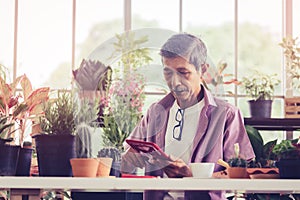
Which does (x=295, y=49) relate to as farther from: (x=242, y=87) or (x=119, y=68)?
(x=119, y=68)

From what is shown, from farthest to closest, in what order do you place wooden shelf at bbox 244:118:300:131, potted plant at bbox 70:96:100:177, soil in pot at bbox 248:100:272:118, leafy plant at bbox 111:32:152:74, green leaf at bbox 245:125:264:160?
soil in pot at bbox 248:100:272:118 → wooden shelf at bbox 244:118:300:131 → green leaf at bbox 245:125:264:160 → leafy plant at bbox 111:32:152:74 → potted plant at bbox 70:96:100:177

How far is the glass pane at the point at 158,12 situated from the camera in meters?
5.50

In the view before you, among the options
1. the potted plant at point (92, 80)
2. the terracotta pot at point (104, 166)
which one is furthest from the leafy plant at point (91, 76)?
the terracotta pot at point (104, 166)

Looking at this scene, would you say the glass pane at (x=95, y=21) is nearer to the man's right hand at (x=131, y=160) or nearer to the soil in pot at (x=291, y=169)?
the man's right hand at (x=131, y=160)

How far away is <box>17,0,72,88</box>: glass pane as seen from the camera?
5.34 metres

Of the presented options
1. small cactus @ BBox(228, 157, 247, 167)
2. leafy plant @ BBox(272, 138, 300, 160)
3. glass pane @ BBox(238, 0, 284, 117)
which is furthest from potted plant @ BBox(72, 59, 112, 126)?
glass pane @ BBox(238, 0, 284, 117)

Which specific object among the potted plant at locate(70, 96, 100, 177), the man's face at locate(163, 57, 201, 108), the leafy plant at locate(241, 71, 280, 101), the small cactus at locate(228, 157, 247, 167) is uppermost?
the leafy plant at locate(241, 71, 280, 101)

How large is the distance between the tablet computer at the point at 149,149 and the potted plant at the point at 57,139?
0.20 m

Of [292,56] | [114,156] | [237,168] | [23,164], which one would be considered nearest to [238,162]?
[237,168]

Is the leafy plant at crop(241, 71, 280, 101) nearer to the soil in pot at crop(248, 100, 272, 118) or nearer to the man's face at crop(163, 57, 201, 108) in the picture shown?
the soil in pot at crop(248, 100, 272, 118)

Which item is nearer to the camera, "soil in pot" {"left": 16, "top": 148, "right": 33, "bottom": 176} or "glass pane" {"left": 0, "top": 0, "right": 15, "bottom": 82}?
"soil in pot" {"left": 16, "top": 148, "right": 33, "bottom": 176}

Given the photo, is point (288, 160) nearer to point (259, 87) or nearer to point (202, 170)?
point (202, 170)

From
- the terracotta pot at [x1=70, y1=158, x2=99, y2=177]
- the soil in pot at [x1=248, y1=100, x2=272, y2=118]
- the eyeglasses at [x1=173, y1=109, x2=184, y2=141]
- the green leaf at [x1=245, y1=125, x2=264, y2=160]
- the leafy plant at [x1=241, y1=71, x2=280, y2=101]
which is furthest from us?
the leafy plant at [x1=241, y1=71, x2=280, y2=101]

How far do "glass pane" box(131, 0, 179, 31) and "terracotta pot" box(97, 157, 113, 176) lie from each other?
332 centimetres
